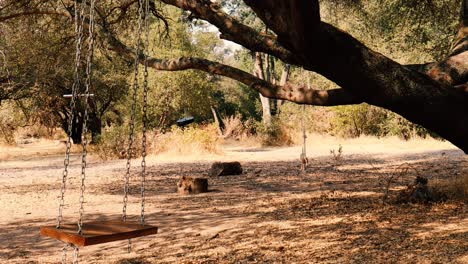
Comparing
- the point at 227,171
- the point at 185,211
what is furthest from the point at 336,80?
the point at 227,171

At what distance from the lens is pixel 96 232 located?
436 cm

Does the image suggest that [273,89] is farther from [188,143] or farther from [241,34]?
[188,143]

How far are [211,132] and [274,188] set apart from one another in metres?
9.73

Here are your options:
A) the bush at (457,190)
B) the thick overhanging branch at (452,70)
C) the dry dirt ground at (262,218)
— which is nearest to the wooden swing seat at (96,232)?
the dry dirt ground at (262,218)

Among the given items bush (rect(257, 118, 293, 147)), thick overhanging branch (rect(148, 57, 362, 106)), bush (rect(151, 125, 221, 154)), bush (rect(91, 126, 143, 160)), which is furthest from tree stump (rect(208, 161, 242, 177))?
bush (rect(257, 118, 293, 147))

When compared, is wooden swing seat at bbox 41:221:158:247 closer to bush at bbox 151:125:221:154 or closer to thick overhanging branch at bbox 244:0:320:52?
thick overhanging branch at bbox 244:0:320:52

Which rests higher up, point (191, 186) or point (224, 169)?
point (224, 169)

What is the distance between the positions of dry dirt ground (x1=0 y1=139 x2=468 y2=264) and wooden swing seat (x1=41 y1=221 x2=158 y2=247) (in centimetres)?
82

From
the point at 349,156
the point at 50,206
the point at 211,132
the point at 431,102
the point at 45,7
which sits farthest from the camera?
the point at 211,132

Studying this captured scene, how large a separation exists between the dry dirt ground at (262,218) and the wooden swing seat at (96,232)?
816 mm

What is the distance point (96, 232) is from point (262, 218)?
350cm

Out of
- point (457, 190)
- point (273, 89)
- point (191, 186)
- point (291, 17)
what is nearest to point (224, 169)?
point (191, 186)

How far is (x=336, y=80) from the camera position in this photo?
15.7 ft

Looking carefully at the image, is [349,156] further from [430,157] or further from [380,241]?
[380,241]
